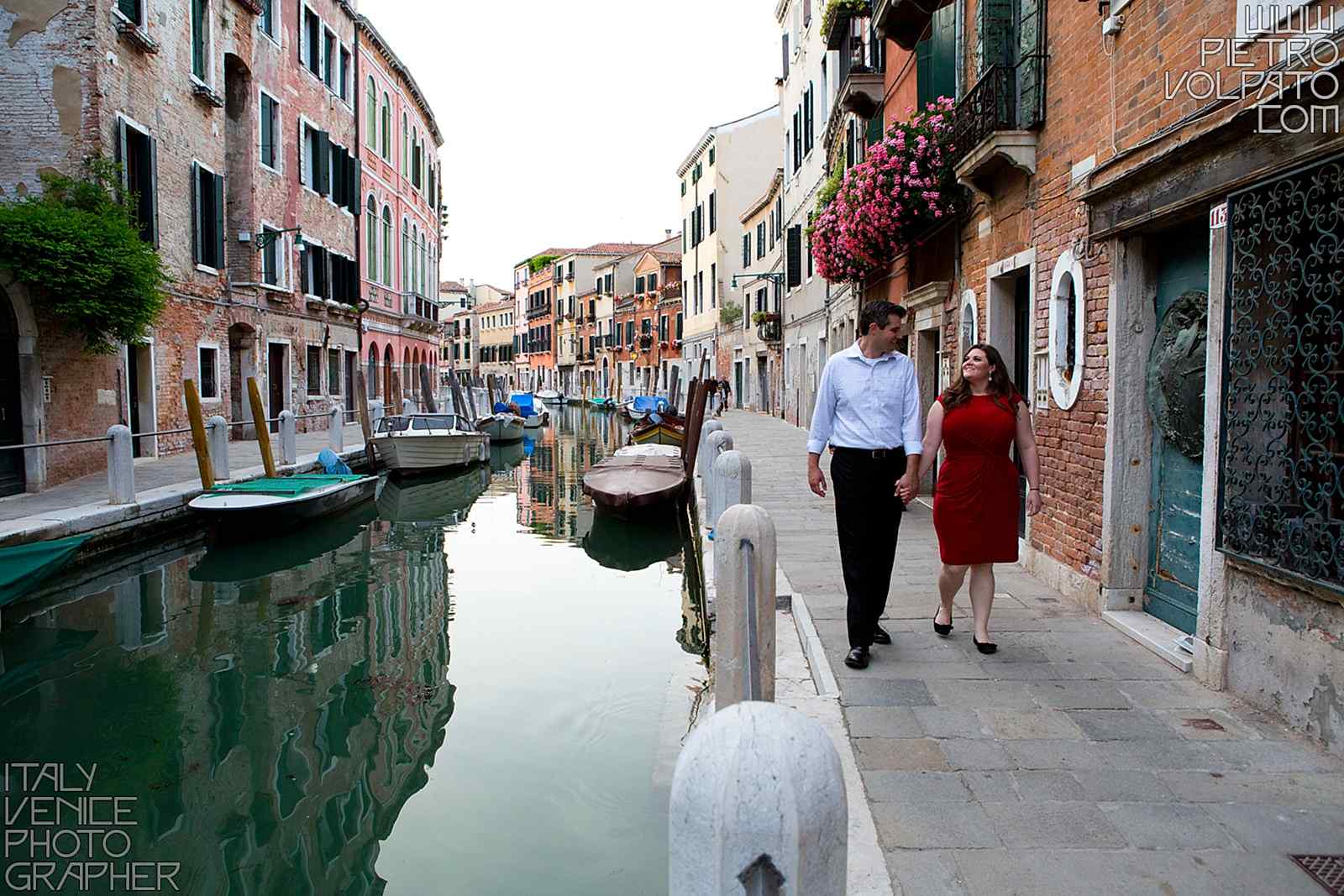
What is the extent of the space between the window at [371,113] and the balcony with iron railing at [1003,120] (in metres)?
23.3

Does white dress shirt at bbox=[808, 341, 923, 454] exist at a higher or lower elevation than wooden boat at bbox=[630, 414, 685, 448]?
higher

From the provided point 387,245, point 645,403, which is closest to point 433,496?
point 387,245

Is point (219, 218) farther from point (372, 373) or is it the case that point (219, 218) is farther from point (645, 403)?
point (645, 403)

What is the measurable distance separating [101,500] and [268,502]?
1.67 meters

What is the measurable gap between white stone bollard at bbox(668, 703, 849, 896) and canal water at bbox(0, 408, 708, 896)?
265 cm

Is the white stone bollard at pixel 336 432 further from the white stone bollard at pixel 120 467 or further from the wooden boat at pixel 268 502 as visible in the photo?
the white stone bollard at pixel 120 467

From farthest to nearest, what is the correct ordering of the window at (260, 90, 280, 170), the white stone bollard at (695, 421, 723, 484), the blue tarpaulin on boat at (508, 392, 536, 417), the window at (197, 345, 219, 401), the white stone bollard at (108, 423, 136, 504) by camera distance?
the blue tarpaulin on boat at (508, 392, 536, 417) → the window at (260, 90, 280, 170) → the window at (197, 345, 219, 401) → the white stone bollard at (695, 421, 723, 484) → the white stone bollard at (108, 423, 136, 504)

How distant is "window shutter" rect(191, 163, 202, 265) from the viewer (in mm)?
15797

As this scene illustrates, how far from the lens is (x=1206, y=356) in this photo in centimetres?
416

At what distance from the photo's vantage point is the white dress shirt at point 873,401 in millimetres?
4270

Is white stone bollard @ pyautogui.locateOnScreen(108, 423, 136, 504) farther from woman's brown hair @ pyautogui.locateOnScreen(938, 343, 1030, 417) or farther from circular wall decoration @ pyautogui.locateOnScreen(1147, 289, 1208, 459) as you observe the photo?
circular wall decoration @ pyautogui.locateOnScreen(1147, 289, 1208, 459)

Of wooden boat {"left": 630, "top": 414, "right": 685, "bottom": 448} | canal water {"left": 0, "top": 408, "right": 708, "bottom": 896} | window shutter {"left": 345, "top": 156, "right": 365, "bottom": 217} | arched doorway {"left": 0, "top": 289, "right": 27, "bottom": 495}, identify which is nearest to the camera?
canal water {"left": 0, "top": 408, "right": 708, "bottom": 896}

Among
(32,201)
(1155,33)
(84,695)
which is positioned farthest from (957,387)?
(32,201)

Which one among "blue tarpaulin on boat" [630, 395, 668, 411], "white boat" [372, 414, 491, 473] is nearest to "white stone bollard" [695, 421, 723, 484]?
"white boat" [372, 414, 491, 473]
